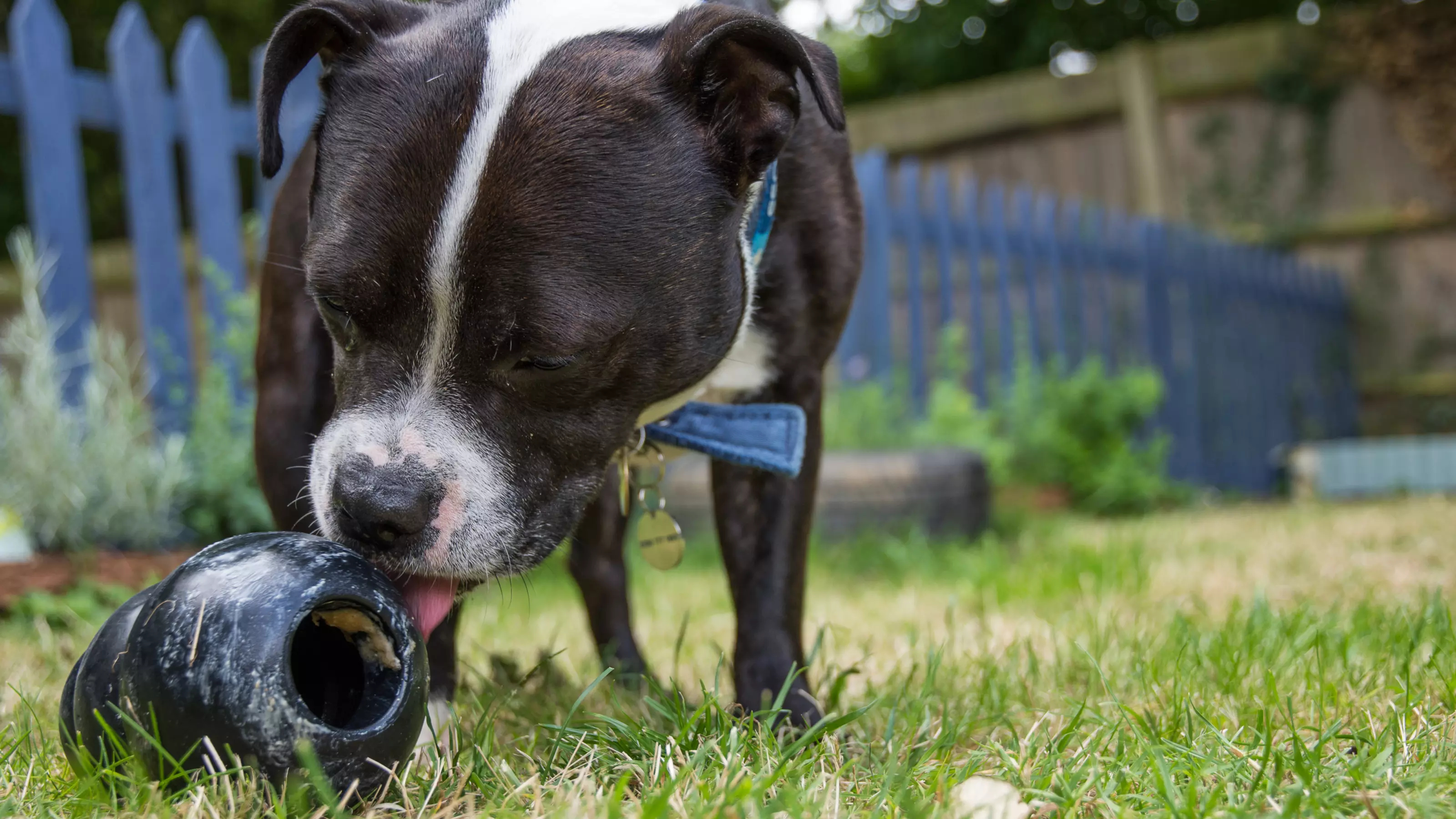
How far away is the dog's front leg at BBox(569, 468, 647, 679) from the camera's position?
271 centimetres

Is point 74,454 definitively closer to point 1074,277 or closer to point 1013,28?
point 1074,277

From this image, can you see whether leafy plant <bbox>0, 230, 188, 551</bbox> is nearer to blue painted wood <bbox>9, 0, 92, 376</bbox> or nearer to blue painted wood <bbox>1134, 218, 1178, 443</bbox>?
blue painted wood <bbox>9, 0, 92, 376</bbox>

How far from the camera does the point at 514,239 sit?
1628mm

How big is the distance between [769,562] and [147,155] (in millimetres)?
2953

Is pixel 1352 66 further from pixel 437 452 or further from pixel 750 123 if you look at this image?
pixel 437 452

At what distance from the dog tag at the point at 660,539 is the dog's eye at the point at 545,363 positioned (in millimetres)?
681

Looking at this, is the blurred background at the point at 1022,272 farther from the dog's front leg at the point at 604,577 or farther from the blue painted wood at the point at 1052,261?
the dog's front leg at the point at 604,577

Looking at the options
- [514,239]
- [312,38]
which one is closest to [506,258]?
[514,239]

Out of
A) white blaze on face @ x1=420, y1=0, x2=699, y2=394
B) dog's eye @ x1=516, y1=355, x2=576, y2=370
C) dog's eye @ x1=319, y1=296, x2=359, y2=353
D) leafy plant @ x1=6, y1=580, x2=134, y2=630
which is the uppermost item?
white blaze on face @ x1=420, y1=0, x2=699, y2=394

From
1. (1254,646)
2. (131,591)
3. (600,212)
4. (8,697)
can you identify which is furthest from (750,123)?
(131,591)

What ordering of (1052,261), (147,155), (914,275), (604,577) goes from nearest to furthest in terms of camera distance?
(604,577)
(147,155)
(914,275)
(1052,261)

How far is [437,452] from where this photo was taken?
1612 mm

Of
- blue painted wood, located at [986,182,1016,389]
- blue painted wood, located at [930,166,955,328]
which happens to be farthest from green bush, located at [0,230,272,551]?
blue painted wood, located at [986,182,1016,389]

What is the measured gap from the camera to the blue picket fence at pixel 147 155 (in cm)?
381
